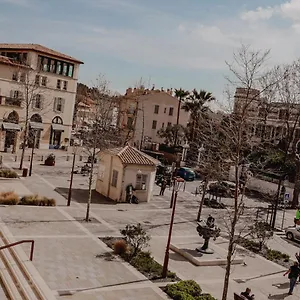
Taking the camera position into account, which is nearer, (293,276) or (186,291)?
(186,291)

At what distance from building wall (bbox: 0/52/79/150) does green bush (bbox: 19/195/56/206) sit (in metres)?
25.3

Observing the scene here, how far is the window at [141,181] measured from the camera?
101ft

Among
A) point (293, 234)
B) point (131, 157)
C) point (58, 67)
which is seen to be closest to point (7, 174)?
point (131, 157)

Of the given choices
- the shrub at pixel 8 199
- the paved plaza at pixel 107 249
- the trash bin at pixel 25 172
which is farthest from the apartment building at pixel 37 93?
the shrub at pixel 8 199

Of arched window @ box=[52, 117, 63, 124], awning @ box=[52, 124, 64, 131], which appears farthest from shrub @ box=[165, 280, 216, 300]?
arched window @ box=[52, 117, 63, 124]

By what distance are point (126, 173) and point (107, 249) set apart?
11414mm

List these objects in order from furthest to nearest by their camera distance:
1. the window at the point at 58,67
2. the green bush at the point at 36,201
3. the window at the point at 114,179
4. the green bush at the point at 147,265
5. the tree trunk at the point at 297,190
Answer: the window at the point at 58,67 → the tree trunk at the point at 297,190 → the window at the point at 114,179 → the green bush at the point at 36,201 → the green bush at the point at 147,265

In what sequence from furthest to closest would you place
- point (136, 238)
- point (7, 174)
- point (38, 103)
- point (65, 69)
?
point (65, 69)
point (38, 103)
point (7, 174)
point (136, 238)

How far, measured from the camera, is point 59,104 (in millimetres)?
57469

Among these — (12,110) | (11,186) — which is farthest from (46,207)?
(12,110)

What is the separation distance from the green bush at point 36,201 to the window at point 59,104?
32474mm

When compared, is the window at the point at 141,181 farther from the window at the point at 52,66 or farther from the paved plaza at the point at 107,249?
the window at the point at 52,66

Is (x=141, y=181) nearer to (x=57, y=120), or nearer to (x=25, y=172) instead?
(x=25, y=172)

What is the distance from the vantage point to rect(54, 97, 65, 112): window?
2250 inches
